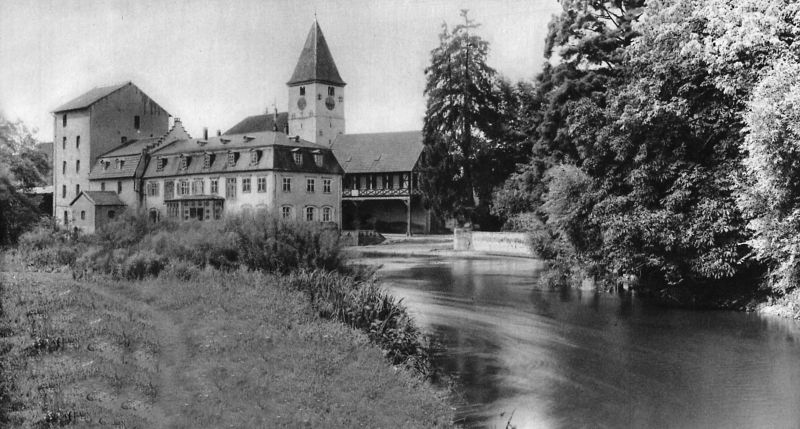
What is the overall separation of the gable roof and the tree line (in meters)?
32.3

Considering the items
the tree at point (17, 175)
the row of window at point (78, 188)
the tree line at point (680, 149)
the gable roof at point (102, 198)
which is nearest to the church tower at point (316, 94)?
the row of window at point (78, 188)

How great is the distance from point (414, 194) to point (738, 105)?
3383 cm

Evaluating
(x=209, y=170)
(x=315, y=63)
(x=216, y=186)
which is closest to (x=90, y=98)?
(x=209, y=170)

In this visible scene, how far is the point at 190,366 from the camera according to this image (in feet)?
29.3

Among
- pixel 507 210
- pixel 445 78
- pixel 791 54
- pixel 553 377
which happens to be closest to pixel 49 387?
pixel 553 377

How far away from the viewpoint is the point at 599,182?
20344mm

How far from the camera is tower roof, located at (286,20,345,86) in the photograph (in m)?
62.5

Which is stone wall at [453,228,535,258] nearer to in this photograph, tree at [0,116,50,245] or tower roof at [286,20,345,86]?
tree at [0,116,50,245]

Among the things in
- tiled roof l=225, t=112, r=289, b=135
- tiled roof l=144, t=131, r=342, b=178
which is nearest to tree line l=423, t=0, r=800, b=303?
tiled roof l=144, t=131, r=342, b=178

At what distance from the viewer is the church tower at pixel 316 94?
206 feet

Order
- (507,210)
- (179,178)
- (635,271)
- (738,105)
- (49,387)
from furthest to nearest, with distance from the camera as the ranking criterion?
(179,178) < (507,210) < (635,271) < (738,105) < (49,387)

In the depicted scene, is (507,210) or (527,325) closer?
(527,325)

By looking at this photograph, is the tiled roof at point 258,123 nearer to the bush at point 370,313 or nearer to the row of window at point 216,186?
the row of window at point 216,186

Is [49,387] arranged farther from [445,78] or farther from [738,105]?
[445,78]
